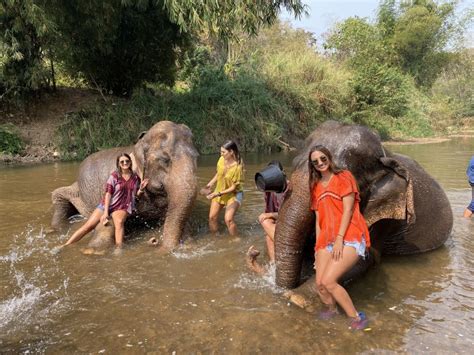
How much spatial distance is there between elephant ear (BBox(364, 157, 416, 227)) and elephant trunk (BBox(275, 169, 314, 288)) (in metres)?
0.59

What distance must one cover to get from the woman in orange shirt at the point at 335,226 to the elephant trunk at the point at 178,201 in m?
1.93

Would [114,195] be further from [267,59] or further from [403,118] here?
[403,118]

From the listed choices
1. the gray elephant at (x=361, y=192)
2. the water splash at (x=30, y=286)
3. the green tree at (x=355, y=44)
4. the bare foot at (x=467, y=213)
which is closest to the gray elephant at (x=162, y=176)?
the water splash at (x=30, y=286)

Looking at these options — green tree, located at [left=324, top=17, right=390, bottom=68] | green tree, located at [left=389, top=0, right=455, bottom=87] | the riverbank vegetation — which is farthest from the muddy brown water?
green tree, located at [left=389, top=0, right=455, bottom=87]

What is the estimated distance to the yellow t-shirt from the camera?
5.42 metres

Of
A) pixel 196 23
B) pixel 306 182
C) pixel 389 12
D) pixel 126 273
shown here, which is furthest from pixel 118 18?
pixel 389 12

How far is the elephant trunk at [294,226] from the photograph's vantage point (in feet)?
10.6

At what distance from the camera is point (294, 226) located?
10.6 feet

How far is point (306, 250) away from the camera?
399 centimetres

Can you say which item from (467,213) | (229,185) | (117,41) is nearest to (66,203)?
(229,185)

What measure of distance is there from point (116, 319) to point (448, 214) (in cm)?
374

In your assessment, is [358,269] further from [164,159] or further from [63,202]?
[63,202]

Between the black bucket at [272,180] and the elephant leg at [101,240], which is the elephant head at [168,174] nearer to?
the elephant leg at [101,240]

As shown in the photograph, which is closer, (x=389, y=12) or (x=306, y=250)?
(x=306, y=250)
